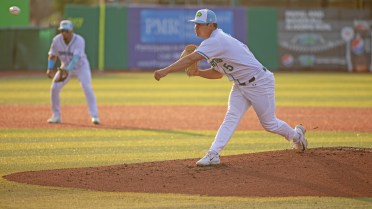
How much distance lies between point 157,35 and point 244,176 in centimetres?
2639

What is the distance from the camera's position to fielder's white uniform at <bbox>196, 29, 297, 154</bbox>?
33.5ft

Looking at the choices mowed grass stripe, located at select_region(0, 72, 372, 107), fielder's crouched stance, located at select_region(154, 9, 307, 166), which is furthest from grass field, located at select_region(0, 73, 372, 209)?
fielder's crouched stance, located at select_region(154, 9, 307, 166)

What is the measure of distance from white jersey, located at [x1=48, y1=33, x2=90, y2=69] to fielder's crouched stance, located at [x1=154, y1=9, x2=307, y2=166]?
667 cm

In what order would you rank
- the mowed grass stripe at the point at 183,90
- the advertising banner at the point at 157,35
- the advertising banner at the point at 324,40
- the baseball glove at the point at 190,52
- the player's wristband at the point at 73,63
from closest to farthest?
the baseball glove at the point at 190,52
the player's wristband at the point at 73,63
the mowed grass stripe at the point at 183,90
the advertising banner at the point at 157,35
the advertising banner at the point at 324,40

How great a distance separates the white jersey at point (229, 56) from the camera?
1009cm

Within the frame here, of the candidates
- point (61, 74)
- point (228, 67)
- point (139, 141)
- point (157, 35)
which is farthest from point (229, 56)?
point (157, 35)

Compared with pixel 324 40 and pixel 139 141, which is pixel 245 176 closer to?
pixel 139 141

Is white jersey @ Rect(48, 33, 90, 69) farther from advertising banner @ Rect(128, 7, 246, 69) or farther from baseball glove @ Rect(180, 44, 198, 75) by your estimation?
advertising banner @ Rect(128, 7, 246, 69)

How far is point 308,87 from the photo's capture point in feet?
93.0

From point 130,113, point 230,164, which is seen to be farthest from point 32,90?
point 230,164

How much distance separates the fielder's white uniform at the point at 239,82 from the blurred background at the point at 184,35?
81.9 feet

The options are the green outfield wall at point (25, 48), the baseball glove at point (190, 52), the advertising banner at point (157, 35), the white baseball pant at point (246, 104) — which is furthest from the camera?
the advertising banner at point (157, 35)

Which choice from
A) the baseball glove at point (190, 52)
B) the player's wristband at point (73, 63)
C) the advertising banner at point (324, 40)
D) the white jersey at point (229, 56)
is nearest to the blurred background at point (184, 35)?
the advertising banner at point (324, 40)

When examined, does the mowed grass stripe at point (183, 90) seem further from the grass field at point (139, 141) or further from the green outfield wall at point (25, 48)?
the green outfield wall at point (25, 48)
